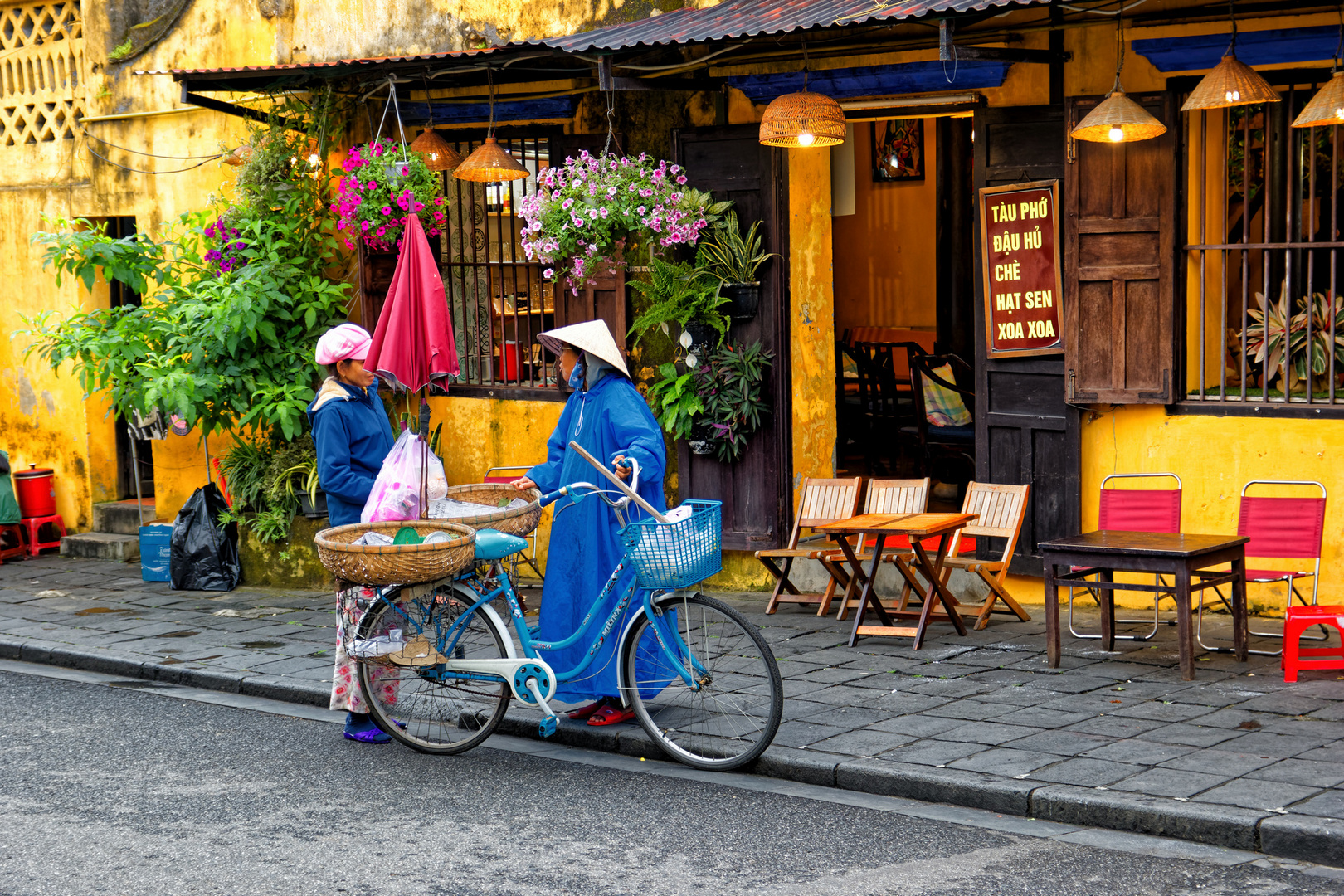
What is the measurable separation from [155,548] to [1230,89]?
8.71 meters

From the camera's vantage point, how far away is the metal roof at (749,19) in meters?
8.04

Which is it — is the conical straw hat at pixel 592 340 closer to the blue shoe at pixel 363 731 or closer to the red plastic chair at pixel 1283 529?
the blue shoe at pixel 363 731

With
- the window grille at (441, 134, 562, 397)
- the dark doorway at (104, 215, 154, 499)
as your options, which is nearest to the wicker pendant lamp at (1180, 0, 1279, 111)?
the window grille at (441, 134, 562, 397)

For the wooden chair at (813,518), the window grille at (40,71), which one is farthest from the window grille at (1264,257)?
the window grille at (40,71)

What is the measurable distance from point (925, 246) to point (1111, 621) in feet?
29.6

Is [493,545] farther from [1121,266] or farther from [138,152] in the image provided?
[138,152]

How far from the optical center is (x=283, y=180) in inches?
460

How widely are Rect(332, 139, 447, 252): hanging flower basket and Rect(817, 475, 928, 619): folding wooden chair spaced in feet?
12.5

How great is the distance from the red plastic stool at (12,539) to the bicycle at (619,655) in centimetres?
806

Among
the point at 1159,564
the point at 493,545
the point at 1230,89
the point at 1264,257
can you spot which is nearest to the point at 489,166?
the point at 493,545

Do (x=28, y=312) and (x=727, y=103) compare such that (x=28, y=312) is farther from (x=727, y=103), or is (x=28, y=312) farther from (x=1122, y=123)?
(x=1122, y=123)

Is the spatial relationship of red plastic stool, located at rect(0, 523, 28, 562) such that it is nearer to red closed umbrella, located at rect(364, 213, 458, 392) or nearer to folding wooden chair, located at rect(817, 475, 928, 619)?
red closed umbrella, located at rect(364, 213, 458, 392)

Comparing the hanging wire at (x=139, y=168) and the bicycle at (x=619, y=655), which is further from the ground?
the hanging wire at (x=139, y=168)

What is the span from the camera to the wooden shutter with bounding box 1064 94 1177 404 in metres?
8.73
